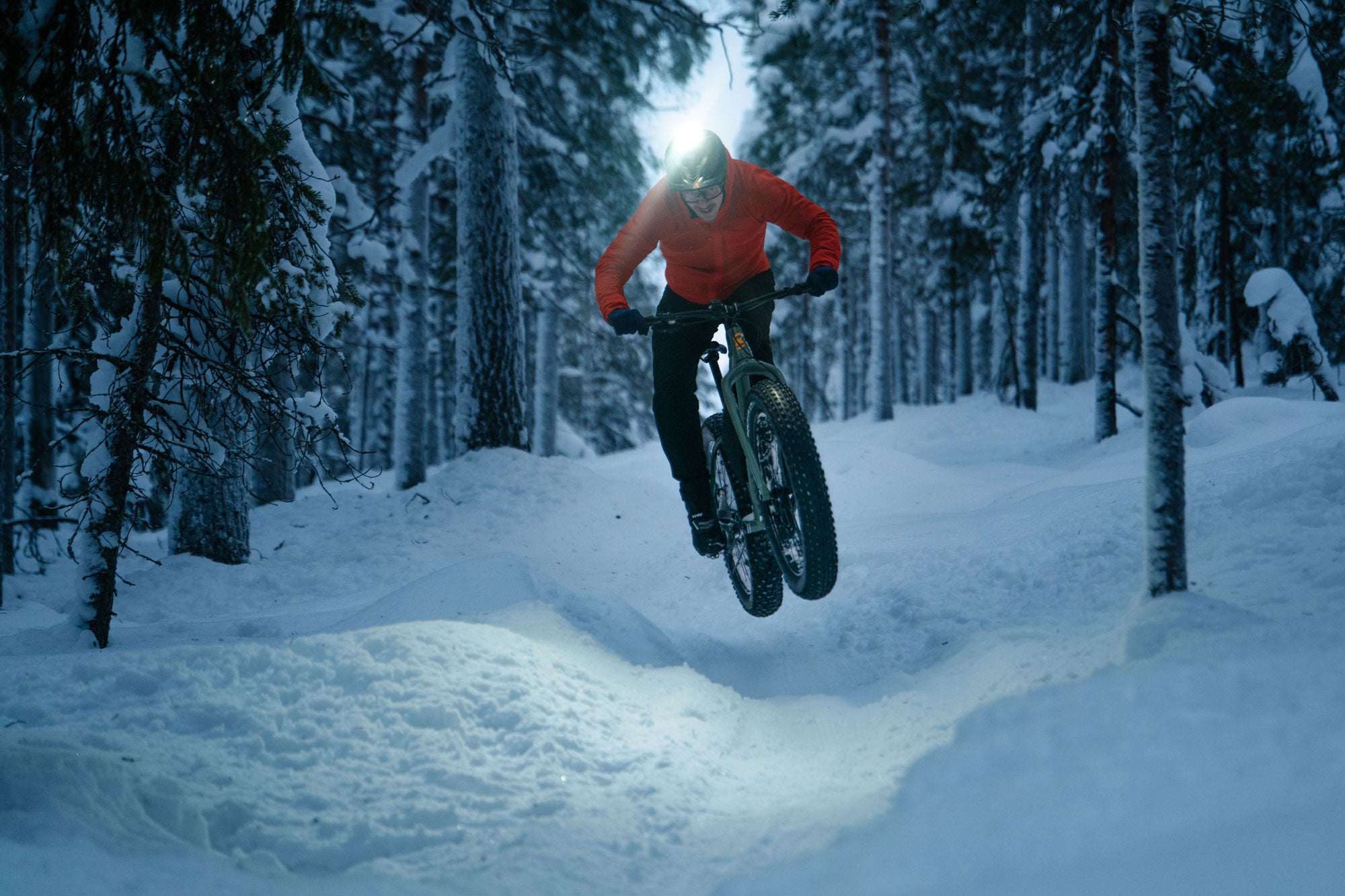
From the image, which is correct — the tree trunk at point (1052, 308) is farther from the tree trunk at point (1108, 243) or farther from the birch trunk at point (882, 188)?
the tree trunk at point (1108, 243)

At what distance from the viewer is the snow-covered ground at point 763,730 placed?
2000mm

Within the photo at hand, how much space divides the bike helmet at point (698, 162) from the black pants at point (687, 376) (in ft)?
2.42

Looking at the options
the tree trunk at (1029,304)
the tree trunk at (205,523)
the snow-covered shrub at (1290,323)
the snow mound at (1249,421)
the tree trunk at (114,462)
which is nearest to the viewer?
the tree trunk at (114,462)

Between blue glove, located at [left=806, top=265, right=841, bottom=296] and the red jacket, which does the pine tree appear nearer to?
the red jacket

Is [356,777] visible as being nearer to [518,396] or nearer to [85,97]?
[85,97]

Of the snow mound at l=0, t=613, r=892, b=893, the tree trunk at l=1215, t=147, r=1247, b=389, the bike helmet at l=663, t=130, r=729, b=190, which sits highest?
the tree trunk at l=1215, t=147, r=1247, b=389

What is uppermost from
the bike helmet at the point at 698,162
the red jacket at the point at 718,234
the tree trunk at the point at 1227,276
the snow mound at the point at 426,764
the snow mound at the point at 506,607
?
the tree trunk at the point at 1227,276

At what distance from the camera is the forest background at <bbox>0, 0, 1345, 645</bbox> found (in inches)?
142

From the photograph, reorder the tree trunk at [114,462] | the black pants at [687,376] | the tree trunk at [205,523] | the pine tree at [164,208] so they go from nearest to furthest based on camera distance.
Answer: the pine tree at [164,208]
the tree trunk at [114,462]
the black pants at [687,376]
the tree trunk at [205,523]

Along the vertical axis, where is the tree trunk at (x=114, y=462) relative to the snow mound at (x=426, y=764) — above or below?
above

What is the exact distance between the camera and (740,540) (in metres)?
4.75

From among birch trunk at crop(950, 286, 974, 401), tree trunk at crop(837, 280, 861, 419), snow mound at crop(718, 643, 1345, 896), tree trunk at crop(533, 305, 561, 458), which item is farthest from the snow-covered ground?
birch trunk at crop(950, 286, 974, 401)

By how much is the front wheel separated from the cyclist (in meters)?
0.62

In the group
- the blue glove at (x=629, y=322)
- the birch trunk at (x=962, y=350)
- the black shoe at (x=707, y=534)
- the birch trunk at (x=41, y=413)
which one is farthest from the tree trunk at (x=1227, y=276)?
the birch trunk at (x=41, y=413)
